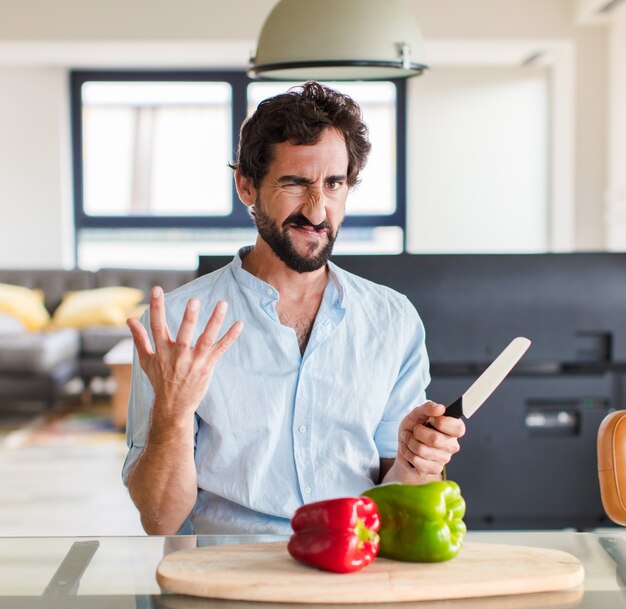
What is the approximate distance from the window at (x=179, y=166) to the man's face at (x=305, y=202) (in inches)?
266

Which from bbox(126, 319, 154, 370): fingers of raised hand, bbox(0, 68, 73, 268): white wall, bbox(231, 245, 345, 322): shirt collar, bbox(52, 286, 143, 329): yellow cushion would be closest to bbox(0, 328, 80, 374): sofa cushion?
bbox(52, 286, 143, 329): yellow cushion

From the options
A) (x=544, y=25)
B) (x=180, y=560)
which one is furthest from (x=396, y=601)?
(x=544, y=25)

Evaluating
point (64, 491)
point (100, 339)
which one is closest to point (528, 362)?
point (64, 491)

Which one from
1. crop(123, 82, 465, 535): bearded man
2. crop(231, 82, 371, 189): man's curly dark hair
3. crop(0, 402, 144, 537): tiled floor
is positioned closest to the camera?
crop(123, 82, 465, 535): bearded man

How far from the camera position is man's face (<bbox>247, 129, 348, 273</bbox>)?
5.83 ft

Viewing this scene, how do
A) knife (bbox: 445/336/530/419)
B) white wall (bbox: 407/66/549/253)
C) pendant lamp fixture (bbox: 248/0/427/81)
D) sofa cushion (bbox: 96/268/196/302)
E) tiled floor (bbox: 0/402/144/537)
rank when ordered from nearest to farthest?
knife (bbox: 445/336/530/419), pendant lamp fixture (bbox: 248/0/427/81), tiled floor (bbox: 0/402/144/537), sofa cushion (bbox: 96/268/196/302), white wall (bbox: 407/66/549/253)

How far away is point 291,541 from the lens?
1216 mm

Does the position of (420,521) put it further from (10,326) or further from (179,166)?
(179,166)

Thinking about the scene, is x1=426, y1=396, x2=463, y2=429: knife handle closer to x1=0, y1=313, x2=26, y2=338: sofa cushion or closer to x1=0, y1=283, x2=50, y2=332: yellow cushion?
x1=0, y1=313, x2=26, y2=338: sofa cushion

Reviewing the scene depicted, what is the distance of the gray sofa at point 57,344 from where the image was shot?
21.1 ft

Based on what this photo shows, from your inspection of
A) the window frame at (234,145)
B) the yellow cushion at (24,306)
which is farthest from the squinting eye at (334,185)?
the window frame at (234,145)

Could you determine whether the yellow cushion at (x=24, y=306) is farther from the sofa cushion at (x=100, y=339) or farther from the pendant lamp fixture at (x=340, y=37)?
the pendant lamp fixture at (x=340, y=37)

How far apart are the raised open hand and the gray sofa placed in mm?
5204

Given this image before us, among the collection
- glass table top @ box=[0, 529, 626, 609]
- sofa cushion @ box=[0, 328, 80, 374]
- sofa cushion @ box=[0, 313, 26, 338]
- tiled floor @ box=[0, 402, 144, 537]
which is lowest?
tiled floor @ box=[0, 402, 144, 537]
